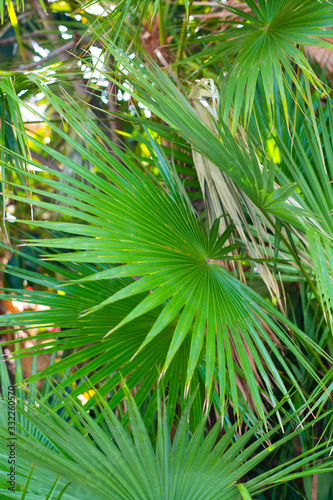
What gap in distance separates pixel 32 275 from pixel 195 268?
372mm

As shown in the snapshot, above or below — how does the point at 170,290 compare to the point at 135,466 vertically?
above

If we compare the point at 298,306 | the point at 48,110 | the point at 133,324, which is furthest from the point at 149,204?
the point at 48,110

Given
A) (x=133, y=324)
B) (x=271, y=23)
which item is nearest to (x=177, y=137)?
(x=271, y=23)

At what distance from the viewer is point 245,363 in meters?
0.59

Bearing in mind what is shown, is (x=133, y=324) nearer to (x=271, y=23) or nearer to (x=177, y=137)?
(x=177, y=137)

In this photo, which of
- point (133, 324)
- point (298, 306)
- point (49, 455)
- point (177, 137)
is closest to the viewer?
point (49, 455)

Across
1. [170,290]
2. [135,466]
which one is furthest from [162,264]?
[135,466]

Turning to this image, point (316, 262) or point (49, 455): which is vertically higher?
point (316, 262)

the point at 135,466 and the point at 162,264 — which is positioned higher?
the point at 162,264

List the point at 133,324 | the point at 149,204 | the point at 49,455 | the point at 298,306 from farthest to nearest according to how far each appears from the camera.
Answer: the point at 298,306 < the point at 133,324 < the point at 149,204 < the point at 49,455

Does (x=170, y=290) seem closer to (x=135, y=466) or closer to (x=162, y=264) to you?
(x=162, y=264)

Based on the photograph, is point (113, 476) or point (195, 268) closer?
point (113, 476)

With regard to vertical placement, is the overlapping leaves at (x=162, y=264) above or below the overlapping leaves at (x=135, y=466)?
above

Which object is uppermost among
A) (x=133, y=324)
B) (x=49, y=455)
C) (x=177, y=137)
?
(x=177, y=137)
